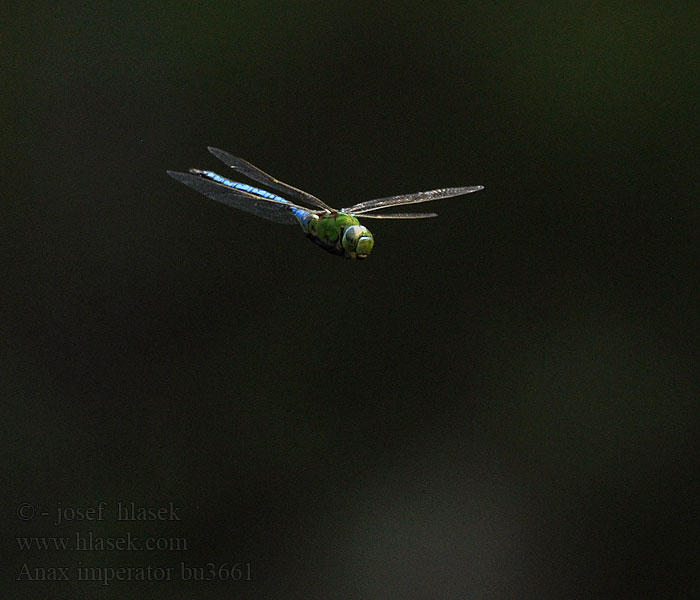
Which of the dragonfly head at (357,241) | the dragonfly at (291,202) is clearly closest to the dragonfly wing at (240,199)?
the dragonfly at (291,202)

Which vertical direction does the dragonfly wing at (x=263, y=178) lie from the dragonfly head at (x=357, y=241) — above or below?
above

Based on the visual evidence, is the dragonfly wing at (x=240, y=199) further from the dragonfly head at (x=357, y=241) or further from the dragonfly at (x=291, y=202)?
the dragonfly head at (x=357, y=241)

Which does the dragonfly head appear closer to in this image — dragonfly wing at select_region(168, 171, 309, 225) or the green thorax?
the green thorax

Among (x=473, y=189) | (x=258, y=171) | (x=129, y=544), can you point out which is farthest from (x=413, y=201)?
(x=129, y=544)

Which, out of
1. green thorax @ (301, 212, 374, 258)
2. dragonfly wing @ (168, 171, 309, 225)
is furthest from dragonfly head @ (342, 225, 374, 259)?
dragonfly wing @ (168, 171, 309, 225)

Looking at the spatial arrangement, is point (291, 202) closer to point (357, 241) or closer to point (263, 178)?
point (263, 178)

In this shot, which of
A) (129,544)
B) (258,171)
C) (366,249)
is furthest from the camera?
(129,544)

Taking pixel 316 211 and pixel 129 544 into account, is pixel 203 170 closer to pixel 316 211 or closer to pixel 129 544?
pixel 316 211
